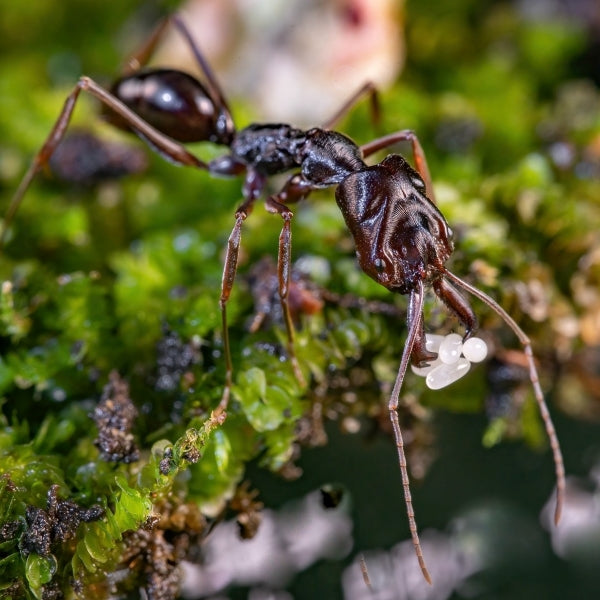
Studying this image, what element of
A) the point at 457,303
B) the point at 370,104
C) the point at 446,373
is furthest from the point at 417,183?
the point at 370,104

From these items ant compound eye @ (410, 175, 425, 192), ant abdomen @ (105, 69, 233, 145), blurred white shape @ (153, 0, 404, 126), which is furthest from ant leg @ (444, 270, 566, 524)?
blurred white shape @ (153, 0, 404, 126)

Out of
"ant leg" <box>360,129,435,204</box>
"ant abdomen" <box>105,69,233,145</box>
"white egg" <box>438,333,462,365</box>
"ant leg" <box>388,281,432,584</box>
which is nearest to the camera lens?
"ant leg" <box>388,281,432,584</box>

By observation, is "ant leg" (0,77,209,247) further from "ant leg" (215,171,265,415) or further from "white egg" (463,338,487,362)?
"white egg" (463,338,487,362)

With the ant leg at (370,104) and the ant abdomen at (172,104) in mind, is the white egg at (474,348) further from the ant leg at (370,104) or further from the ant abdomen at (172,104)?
the ant abdomen at (172,104)

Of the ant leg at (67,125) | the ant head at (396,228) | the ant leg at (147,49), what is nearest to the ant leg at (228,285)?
the ant head at (396,228)

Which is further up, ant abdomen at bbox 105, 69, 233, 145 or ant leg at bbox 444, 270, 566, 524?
ant abdomen at bbox 105, 69, 233, 145

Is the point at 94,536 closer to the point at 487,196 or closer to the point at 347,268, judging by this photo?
the point at 347,268

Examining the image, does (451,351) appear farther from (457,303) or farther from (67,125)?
(67,125)
